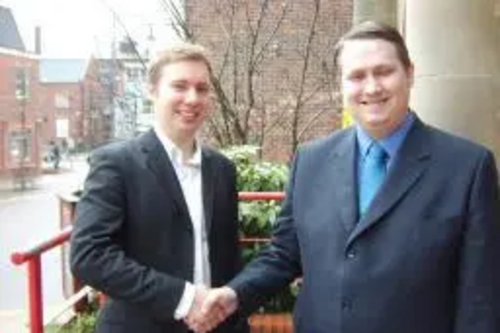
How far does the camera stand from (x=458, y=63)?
386 cm

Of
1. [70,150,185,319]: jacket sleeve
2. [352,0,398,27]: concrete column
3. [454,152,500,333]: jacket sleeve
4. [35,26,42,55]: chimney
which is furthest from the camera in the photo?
[35,26,42,55]: chimney

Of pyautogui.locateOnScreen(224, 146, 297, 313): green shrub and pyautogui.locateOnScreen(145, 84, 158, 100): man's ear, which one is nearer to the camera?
pyautogui.locateOnScreen(145, 84, 158, 100): man's ear

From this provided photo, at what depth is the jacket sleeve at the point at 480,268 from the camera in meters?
2.40

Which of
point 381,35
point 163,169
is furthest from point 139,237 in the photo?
point 381,35

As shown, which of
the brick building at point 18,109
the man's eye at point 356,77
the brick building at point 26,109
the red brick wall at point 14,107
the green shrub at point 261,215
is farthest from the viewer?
the brick building at point 26,109

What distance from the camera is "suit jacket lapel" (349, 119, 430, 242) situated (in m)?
2.49

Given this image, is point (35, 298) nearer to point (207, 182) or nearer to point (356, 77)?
point (207, 182)

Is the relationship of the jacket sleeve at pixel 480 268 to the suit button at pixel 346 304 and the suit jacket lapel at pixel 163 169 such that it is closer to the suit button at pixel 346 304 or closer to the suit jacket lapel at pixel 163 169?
the suit button at pixel 346 304

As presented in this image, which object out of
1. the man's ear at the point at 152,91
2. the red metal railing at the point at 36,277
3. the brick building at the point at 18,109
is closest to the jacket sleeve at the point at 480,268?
the man's ear at the point at 152,91

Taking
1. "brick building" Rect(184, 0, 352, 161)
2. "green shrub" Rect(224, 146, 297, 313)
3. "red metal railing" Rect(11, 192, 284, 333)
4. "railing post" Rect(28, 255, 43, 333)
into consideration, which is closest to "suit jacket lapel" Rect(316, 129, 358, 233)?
"red metal railing" Rect(11, 192, 284, 333)

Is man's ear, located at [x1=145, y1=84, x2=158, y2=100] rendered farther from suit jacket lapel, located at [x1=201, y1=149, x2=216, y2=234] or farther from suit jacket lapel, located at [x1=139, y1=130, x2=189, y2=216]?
suit jacket lapel, located at [x1=201, y1=149, x2=216, y2=234]

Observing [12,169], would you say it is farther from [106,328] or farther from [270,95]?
[106,328]

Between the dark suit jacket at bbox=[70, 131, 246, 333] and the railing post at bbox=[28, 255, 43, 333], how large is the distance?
1.33 metres

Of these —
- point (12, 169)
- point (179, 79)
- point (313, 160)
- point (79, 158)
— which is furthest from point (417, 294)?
point (79, 158)
